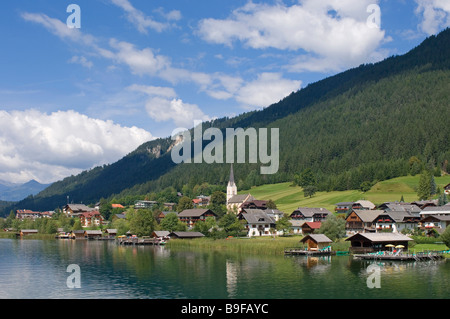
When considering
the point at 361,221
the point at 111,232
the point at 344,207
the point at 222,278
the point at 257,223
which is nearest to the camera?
the point at 222,278

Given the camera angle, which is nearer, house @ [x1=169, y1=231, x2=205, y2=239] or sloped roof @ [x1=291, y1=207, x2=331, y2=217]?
house @ [x1=169, y1=231, x2=205, y2=239]

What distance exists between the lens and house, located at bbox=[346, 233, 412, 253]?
90.7 meters

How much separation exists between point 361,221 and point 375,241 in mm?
31194

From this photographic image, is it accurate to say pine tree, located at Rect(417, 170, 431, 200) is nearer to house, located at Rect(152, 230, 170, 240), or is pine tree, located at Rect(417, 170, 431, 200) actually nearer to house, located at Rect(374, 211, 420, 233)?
house, located at Rect(374, 211, 420, 233)

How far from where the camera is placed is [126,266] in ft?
254

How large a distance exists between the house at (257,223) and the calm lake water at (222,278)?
47577mm

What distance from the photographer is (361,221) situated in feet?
397

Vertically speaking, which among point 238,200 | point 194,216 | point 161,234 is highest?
point 238,200

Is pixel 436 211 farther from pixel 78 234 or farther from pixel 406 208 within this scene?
pixel 78 234

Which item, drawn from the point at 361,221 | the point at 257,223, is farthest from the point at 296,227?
the point at 361,221

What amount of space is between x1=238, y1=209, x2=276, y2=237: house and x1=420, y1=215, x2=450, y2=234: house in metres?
43.3

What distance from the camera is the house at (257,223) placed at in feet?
444

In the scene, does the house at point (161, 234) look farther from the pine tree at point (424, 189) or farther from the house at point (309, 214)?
the pine tree at point (424, 189)

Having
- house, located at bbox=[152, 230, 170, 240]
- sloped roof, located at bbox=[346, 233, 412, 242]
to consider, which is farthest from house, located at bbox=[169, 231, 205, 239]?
sloped roof, located at bbox=[346, 233, 412, 242]
